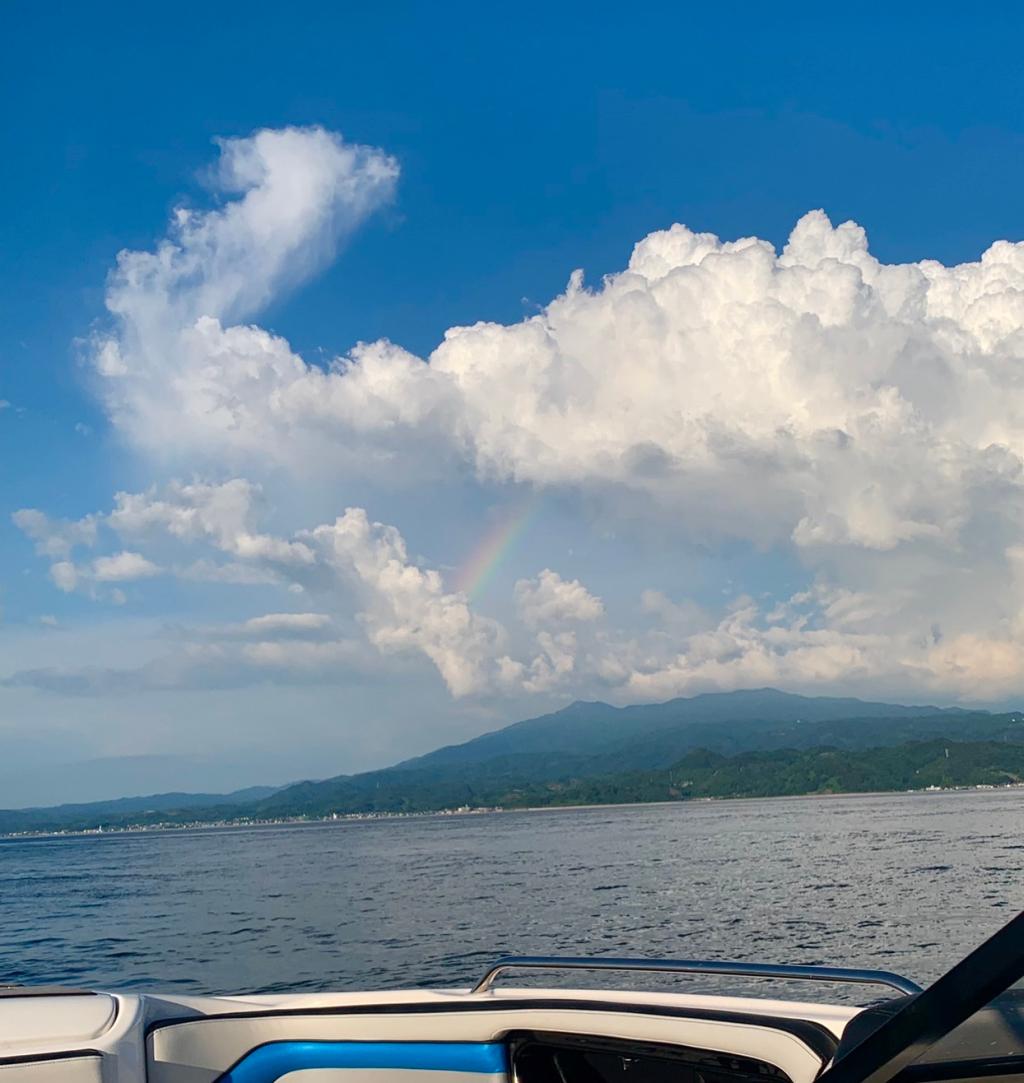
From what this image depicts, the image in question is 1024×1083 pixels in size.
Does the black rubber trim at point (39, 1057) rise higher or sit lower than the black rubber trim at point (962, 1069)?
lower

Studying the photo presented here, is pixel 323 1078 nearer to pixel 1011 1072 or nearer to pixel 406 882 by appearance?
pixel 1011 1072

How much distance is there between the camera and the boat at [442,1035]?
4.48 meters

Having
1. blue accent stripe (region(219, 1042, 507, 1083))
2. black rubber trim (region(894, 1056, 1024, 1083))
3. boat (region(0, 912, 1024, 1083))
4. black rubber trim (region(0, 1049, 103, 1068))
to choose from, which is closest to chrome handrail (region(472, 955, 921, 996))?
boat (region(0, 912, 1024, 1083))

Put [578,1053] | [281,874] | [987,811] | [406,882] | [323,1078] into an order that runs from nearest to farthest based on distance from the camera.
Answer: [323,1078] → [578,1053] → [406,882] → [281,874] → [987,811]

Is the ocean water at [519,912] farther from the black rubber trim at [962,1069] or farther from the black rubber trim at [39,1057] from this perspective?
the black rubber trim at [962,1069]

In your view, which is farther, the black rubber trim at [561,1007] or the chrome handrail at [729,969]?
the chrome handrail at [729,969]

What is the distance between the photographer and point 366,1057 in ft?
16.9

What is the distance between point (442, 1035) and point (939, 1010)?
3.19m

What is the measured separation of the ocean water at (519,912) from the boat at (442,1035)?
4.58 ft

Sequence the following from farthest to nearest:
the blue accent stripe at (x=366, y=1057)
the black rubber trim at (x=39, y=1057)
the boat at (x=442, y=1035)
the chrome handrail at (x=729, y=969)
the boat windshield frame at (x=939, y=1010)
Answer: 1. the chrome handrail at (x=729, y=969)
2. the blue accent stripe at (x=366, y=1057)
3. the boat at (x=442, y=1035)
4. the black rubber trim at (x=39, y=1057)
5. the boat windshield frame at (x=939, y=1010)

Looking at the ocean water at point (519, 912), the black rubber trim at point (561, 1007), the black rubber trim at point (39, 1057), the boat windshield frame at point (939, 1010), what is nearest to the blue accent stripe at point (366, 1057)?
the black rubber trim at point (561, 1007)

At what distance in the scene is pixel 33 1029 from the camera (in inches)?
174

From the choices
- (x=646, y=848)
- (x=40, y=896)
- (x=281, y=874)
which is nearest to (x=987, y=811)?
(x=646, y=848)

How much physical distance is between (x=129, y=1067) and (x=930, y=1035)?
3231mm
